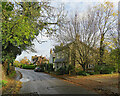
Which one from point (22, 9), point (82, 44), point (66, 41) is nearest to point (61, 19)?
point (22, 9)

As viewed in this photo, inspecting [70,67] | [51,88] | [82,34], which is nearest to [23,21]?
[51,88]

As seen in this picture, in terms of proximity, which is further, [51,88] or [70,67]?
[70,67]

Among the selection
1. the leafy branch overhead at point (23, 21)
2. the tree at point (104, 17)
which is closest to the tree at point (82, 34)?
the tree at point (104, 17)

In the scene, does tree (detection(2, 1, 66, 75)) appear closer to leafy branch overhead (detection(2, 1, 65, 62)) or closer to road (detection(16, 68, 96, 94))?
leafy branch overhead (detection(2, 1, 65, 62))

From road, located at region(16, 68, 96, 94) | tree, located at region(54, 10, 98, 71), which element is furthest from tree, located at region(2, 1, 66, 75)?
tree, located at region(54, 10, 98, 71)

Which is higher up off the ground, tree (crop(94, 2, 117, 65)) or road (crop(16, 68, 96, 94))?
tree (crop(94, 2, 117, 65))

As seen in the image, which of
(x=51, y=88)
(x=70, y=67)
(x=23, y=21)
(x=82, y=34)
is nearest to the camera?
(x=23, y=21)

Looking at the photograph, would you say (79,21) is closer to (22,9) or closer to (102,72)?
(102,72)

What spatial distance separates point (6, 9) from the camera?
12.9 ft

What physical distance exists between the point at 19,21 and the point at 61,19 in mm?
2078

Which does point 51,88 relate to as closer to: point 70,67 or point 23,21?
point 23,21

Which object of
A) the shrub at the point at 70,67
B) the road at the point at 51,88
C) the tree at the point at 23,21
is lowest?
the road at the point at 51,88

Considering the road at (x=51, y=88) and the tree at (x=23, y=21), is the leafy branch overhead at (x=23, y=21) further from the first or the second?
the road at (x=51, y=88)

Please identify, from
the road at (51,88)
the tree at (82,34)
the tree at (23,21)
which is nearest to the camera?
the tree at (23,21)
